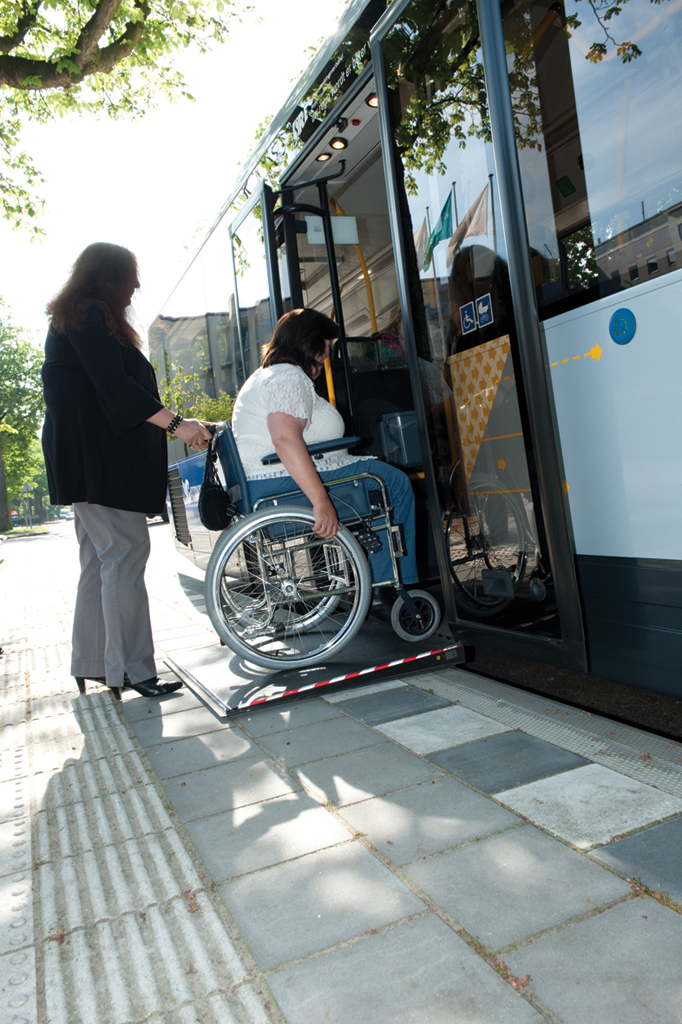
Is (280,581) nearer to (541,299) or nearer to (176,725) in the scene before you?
(176,725)

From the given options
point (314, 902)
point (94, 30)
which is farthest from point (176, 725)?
point (94, 30)

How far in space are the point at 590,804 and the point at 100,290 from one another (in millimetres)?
2834

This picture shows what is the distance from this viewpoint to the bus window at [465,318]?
9.09 feet

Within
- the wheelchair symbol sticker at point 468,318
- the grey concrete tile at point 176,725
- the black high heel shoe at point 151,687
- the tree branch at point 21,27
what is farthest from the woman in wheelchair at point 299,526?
the tree branch at point 21,27

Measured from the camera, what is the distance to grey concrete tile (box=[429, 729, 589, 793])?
227cm

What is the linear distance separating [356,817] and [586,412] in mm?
1486

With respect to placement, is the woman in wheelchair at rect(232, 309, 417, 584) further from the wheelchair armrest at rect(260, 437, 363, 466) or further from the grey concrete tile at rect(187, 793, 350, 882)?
the grey concrete tile at rect(187, 793, 350, 882)

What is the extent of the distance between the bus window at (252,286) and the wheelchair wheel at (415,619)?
210 cm

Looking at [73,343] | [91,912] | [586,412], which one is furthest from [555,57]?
[91,912]

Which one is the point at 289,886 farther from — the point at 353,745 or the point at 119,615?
the point at 119,615

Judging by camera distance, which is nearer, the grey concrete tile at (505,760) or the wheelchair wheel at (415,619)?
the grey concrete tile at (505,760)

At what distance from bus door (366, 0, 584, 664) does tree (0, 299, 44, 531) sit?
43795 millimetres

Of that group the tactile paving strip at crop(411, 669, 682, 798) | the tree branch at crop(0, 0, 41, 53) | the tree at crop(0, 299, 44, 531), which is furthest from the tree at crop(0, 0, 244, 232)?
the tree at crop(0, 299, 44, 531)

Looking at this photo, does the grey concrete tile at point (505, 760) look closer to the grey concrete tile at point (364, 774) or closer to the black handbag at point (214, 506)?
the grey concrete tile at point (364, 774)
